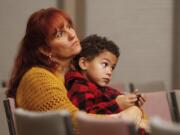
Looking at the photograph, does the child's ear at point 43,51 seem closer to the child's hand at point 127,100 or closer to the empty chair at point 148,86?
the child's hand at point 127,100

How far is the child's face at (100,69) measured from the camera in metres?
2.79

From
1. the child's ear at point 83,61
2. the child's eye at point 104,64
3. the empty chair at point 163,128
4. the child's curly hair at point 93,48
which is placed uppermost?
the child's curly hair at point 93,48

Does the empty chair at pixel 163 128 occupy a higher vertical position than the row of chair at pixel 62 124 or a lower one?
higher

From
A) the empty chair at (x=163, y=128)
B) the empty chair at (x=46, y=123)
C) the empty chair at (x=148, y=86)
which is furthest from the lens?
the empty chair at (x=148, y=86)

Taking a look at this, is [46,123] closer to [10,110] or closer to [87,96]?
[87,96]

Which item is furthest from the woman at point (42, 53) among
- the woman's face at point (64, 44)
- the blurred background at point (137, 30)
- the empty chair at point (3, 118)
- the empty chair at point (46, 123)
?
the blurred background at point (137, 30)

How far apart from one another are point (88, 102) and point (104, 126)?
797mm

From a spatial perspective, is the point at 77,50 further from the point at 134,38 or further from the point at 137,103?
the point at 134,38

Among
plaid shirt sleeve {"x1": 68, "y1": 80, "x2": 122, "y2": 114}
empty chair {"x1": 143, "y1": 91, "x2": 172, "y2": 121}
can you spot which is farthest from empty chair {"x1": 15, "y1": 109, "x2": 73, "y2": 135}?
empty chair {"x1": 143, "y1": 91, "x2": 172, "y2": 121}

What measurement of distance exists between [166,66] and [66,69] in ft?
9.87

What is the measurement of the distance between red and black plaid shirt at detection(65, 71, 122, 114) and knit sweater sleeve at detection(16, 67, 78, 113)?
101 millimetres

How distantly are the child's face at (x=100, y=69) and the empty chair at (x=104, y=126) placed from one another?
3.00 feet

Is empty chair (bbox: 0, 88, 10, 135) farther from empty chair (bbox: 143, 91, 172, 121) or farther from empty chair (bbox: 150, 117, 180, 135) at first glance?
empty chair (bbox: 150, 117, 180, 135)

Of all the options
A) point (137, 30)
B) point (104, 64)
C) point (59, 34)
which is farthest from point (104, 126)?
point (137, 30)
